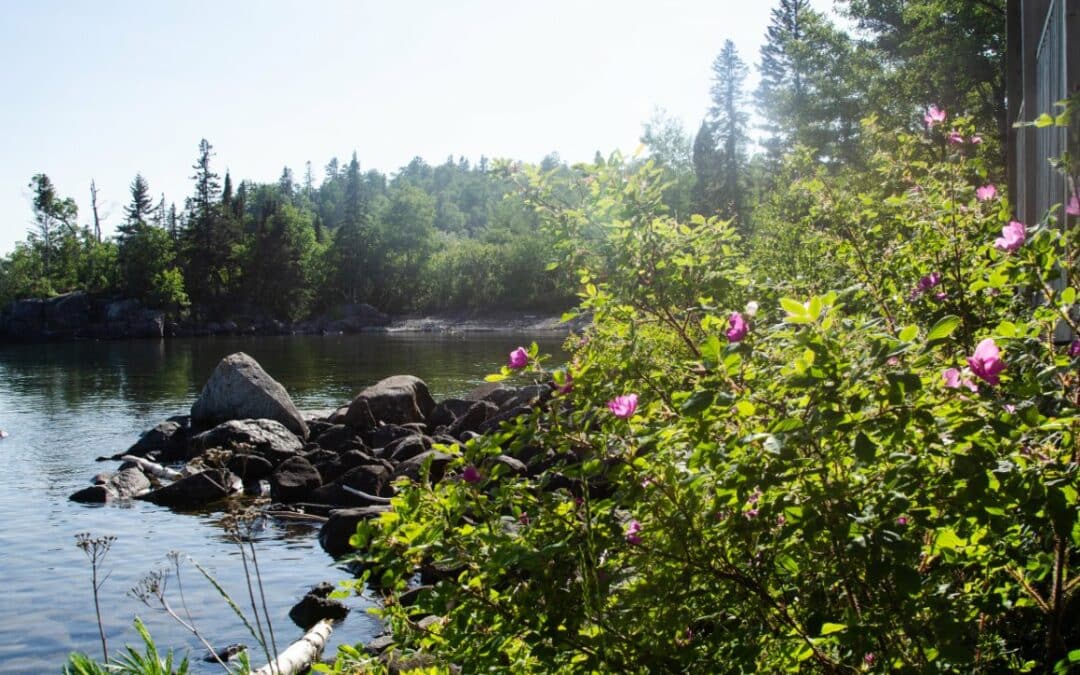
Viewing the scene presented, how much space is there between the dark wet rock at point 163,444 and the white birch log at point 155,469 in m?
1.31

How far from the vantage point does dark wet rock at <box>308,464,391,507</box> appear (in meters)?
14.0

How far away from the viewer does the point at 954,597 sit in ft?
7.62

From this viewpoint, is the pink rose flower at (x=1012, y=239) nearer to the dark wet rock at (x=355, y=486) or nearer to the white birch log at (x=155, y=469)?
the dark wet rock at (x=355, y=486)

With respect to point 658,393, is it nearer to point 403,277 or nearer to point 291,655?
point 291,655

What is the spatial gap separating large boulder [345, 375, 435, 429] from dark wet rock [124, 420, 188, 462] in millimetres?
3783

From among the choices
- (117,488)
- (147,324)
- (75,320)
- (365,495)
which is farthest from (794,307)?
(75,320)

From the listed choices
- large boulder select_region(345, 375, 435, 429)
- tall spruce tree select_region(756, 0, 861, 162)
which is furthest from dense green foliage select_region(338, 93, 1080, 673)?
tall spruce tree select_region(756, 0, 861, 162)

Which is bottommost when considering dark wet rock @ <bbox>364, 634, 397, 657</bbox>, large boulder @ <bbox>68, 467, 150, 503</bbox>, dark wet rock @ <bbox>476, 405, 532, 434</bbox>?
large boulder @ <bbox>68, 467, 150, 503</bbox>

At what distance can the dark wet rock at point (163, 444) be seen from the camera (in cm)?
1973

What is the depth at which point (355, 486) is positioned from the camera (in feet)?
46.6

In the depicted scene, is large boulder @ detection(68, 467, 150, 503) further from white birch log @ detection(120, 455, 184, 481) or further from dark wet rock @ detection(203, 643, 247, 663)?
dark wet rock @ detection(203, 643, 247, 663)

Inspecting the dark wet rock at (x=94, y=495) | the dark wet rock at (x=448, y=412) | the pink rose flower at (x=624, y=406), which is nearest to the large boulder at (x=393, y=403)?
the dark wet rock at (x=448, y=412)

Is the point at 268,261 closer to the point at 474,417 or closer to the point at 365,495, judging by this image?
the point at 474,417

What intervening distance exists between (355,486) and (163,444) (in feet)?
26.9
